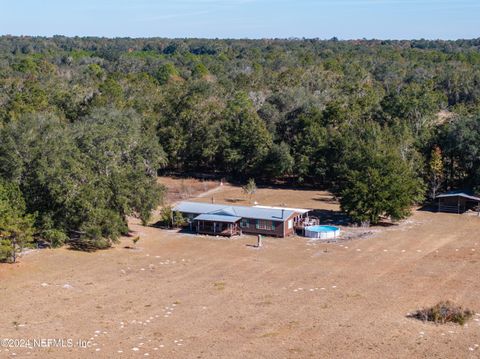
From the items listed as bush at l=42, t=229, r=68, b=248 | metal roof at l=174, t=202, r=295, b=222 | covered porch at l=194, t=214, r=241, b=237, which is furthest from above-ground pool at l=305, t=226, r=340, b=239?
bush at l=42, t=229, r=68, b=248

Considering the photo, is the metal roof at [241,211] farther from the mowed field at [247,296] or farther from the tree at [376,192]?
the tree at [376,192]

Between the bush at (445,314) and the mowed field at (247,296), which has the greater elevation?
the bush at (445,314)

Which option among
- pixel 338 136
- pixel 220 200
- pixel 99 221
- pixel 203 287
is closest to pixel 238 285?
pixel 203 287

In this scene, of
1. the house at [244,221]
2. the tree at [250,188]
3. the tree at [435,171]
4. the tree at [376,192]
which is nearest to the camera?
the house at [244,221]

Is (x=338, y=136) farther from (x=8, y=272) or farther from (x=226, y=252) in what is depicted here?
(x=8, y=272)

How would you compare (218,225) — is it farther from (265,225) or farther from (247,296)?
(247,296)

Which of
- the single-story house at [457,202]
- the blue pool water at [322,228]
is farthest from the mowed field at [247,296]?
the single-story house at [457,202]
